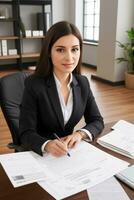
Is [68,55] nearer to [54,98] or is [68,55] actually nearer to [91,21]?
[54,98]

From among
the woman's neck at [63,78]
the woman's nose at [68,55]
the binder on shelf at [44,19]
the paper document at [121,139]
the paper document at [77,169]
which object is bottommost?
the paper document at [121,139]

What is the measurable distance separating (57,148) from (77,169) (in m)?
0.13

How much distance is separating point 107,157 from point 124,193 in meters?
0.22

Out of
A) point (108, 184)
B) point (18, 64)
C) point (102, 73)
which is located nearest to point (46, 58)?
point (108, 184)

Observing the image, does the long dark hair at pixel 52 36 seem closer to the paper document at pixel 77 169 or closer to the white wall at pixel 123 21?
the paper document at pixel 77 169

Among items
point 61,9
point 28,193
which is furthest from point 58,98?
point 61,9

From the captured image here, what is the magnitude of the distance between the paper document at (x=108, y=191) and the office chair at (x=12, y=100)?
2.22 feet

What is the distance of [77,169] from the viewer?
0.91 meters

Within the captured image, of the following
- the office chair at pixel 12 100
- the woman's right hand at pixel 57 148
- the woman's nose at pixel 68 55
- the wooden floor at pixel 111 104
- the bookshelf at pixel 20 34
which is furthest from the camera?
the bookshelf at pixel 20 34

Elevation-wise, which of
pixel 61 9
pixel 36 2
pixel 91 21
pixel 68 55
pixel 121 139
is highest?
pixel 36 2

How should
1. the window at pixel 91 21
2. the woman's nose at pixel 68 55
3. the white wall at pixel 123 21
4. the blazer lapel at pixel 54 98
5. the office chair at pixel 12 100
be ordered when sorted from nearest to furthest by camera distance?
the woman's nose at pixel 68 55 < the blazer lapel at pixel 54 98 < the office chair at pixel 12 100 < the white wall at pixel 123 21 < the window at pixel 91 21

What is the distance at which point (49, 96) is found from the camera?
1.26 m

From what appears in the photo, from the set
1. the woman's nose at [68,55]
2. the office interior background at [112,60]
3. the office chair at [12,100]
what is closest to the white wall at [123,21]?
the office interior background at [112,60]

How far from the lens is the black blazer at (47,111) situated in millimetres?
1209
